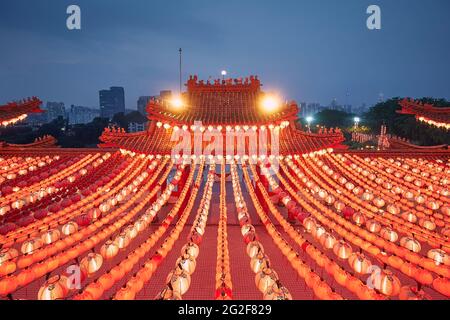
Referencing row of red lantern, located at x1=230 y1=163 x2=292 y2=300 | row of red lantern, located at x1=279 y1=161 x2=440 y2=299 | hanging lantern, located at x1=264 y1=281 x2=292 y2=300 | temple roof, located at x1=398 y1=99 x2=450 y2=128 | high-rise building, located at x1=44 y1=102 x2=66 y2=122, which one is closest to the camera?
hanging lantern, located at x1=264 y1=281 x2=292 y2=300

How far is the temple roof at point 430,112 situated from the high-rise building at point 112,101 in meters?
95.2

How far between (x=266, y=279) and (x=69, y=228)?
199 inches

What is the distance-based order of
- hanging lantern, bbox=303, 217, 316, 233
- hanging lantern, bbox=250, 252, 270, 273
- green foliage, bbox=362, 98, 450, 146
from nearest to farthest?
hanging lantern, bbox=250, 252, 270, 273, hanging lantern, bbox=303, 217, 316, 233, green foliage, bbox=362, 98, 450, 146

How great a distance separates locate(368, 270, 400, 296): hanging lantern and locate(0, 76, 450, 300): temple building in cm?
2

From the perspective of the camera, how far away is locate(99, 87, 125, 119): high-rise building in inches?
3888

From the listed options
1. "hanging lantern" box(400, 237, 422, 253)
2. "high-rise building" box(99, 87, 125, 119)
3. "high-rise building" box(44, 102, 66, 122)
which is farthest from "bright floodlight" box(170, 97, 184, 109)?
"high-rise building" box(99, 87, 125, 119)

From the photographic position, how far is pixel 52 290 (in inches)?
195

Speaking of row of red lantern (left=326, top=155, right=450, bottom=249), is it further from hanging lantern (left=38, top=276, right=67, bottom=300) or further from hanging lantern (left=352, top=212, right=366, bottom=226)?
hanging lantern (left=38, top=276, right=67, bottom=300)

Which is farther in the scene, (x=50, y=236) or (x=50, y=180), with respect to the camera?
(x=50, y=180)

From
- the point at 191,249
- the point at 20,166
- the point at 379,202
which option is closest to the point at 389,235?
the point at 379,202

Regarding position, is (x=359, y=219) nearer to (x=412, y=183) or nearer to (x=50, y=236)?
(x=412, y=183)

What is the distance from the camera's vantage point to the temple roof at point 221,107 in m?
12.6
